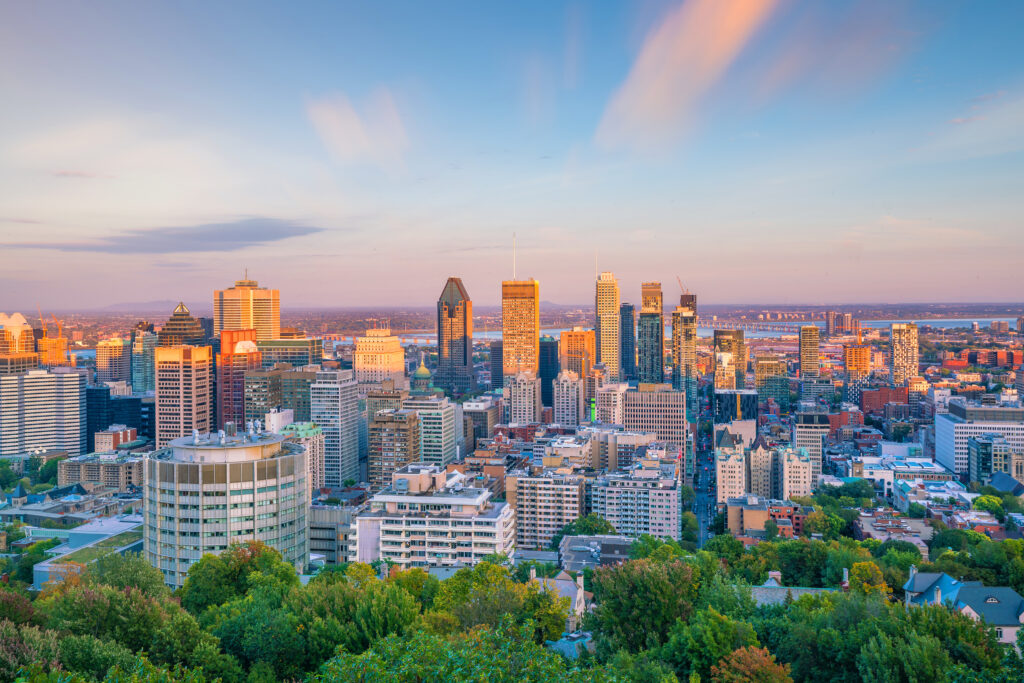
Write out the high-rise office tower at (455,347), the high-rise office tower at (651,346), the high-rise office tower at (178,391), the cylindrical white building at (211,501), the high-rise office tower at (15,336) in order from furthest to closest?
the high-rise office tower at (455,347) < the high-rise office tower at (651,346) < the high-rise office tower at (15,336) < the high-rise office tower at (178,391) < the cylindrical white building at (211,501)

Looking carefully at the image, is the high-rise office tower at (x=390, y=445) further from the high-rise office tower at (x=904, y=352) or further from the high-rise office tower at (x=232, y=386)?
the high-rise office tower at (x=904, y=352)

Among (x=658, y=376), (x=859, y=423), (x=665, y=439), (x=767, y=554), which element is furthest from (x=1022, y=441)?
(x=658, y=376)

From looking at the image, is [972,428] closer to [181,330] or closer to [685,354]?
[685,354]

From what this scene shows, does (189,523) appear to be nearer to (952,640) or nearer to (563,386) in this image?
(952,640)

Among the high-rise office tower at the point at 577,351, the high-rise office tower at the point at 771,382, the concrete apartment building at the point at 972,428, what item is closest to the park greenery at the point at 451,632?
the concrete apartment building at the point at 972,428

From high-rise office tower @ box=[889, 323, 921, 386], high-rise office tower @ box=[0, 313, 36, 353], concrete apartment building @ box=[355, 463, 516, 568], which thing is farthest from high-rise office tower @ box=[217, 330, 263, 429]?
high-rise office tower @ box=[889, 323, 921, 386]

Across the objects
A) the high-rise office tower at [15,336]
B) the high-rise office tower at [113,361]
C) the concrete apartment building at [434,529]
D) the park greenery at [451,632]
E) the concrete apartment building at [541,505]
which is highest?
the high-rise office tower at [15,336]

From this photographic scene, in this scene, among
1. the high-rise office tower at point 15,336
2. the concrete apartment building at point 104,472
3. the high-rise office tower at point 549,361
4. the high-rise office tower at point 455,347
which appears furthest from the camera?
the high-rise office tower at point 455,347
